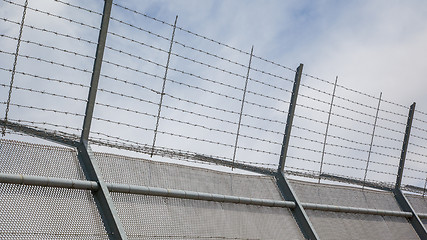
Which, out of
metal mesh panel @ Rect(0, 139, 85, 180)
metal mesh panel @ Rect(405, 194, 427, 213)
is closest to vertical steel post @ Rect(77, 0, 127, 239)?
metal mesh panel @ Rect(0, 139, 85, 180)

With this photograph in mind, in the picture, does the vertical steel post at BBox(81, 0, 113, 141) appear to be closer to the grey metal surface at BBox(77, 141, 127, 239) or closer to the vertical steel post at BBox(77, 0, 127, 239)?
the vertical steel post at BBox(77, 0, 127, 239)

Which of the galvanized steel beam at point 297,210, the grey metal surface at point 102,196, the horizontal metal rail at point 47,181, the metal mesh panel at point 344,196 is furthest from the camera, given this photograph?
the metal mesh panel at point 344,196

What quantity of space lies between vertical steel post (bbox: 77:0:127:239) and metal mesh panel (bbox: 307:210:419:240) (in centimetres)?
299

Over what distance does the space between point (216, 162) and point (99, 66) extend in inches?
73.9

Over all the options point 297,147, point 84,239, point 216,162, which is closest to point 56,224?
point 84,239

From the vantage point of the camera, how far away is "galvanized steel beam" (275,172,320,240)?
6.90 meters

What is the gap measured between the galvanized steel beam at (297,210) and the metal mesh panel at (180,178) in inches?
5.5

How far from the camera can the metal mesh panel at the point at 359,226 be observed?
23.9 feet

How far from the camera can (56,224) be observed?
4766 millimetres

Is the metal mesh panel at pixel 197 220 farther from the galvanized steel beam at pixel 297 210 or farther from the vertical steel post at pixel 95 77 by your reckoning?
the vertical steel post at pixel 95 77

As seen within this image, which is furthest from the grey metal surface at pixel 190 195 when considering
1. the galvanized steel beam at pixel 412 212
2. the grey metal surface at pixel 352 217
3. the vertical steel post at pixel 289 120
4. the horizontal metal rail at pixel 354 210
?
the galvanized steel beam at pixel 412 212

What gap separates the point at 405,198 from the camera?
9109mm

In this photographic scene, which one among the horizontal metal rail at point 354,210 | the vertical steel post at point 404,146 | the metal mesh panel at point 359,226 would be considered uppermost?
the vertical steel post at point 404,146

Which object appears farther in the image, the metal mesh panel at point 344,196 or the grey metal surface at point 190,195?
the metal mesh panel at point 344,196
